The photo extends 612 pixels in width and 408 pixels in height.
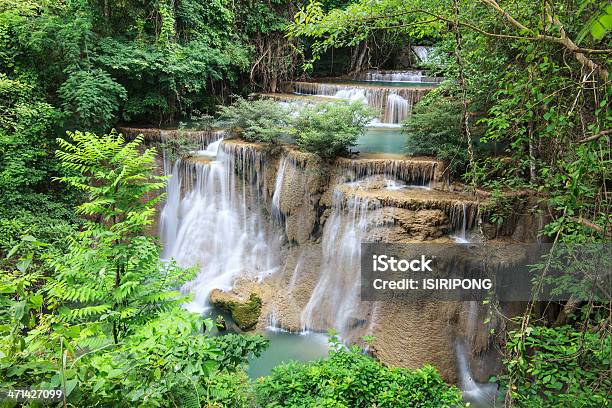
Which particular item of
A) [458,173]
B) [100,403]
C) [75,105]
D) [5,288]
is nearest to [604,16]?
[100,403]

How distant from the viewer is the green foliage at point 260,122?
9166 mm

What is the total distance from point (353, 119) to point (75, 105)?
6872mm

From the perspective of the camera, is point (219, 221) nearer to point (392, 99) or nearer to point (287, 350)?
point (287, 350)

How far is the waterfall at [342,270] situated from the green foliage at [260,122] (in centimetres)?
238

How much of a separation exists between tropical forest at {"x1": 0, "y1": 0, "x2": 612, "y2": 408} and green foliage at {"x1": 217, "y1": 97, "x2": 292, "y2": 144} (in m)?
0.08

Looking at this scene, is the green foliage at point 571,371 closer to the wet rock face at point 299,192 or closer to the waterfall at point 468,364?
the waterfall at point 468,364

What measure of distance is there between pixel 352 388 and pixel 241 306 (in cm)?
427

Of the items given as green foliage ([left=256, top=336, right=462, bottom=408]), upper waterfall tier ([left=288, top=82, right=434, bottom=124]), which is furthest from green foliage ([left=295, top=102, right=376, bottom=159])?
green foliage ([left=256, top=336, right=462, bottom=408])

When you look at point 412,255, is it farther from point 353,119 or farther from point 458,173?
point 353,119

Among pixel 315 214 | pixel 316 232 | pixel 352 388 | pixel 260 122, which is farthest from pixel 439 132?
pixel 352 388

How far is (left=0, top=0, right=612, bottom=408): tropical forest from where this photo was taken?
2795 millimetres

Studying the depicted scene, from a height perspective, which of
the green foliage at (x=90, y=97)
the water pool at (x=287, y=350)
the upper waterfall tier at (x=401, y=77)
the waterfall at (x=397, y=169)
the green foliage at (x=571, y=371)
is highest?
the upper waterfall tier at (x=401, y=77)

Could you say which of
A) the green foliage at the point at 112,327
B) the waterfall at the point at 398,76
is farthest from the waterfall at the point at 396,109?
the green foliage at the point at 112,327

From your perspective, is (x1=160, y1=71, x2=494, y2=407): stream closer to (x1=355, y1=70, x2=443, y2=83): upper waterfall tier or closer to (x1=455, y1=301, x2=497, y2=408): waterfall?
(x1=455, y1=301, x2=497, y2=408): waterfall
